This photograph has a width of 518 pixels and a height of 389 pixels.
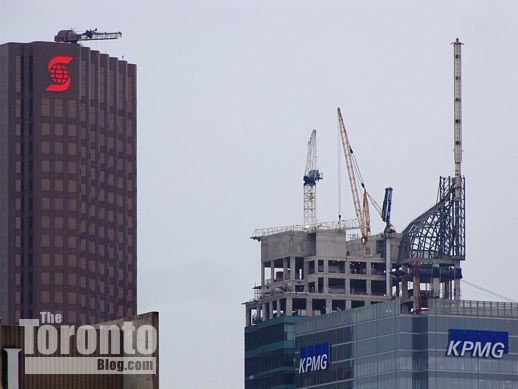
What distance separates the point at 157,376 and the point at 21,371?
6.99m

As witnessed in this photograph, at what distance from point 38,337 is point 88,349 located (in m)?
2.81

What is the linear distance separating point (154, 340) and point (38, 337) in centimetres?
600

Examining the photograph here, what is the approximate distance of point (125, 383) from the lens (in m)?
118

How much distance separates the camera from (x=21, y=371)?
116m

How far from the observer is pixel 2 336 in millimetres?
115625

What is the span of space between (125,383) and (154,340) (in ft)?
9.93

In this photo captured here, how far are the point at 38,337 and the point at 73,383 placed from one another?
3044mm

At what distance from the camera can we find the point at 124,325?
119375mm

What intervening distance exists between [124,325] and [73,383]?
14.0 ft

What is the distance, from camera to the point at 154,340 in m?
117

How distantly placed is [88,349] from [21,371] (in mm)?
3977

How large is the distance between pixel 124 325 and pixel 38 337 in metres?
4.92

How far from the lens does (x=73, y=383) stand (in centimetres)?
11756
